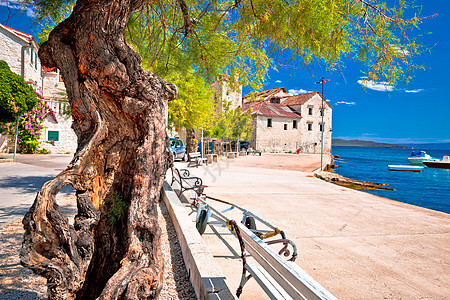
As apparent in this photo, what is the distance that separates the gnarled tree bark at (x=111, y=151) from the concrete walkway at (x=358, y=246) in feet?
4.45

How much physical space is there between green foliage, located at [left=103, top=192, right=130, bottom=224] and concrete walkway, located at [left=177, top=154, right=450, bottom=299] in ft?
4.91

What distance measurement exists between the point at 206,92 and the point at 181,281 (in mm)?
13862

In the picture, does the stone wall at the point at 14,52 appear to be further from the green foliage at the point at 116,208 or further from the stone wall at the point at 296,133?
the stone wall at the point at 296,133

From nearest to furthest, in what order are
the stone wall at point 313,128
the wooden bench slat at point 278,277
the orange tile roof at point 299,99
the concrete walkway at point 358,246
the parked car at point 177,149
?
the wooden bench slat at point 278,277, the concrete walkway at point 358,246, the parked car at point 177,149, the stone wall at point 313,128, the orange tile roof at point 299,99

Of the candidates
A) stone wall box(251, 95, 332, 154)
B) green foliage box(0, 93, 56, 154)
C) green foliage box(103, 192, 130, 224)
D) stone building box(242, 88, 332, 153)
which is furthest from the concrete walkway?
stone building box(242, 88, 332, 153)

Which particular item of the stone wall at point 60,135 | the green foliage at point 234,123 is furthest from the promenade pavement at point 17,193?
the green foliage at point 234,123

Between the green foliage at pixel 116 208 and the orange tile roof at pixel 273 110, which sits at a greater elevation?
the orange tile roof at pixel 273 110

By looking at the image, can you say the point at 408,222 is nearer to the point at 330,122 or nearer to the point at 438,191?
the point at 438,191

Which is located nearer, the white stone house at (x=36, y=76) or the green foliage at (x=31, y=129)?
the white stone house at (x=36, y=76)

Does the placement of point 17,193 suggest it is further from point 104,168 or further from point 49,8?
point 104,168

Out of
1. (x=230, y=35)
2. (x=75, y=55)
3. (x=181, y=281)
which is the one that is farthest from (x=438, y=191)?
(x=75, y=55)

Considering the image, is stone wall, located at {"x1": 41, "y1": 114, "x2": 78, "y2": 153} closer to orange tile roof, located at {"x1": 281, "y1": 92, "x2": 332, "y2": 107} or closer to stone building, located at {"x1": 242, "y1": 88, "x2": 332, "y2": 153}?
stone building, located at {"x1": 242, "y1": 88, "x2": 332, "y2": 153}

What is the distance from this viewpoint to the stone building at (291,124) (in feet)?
145

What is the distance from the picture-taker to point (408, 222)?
6.52 metres
